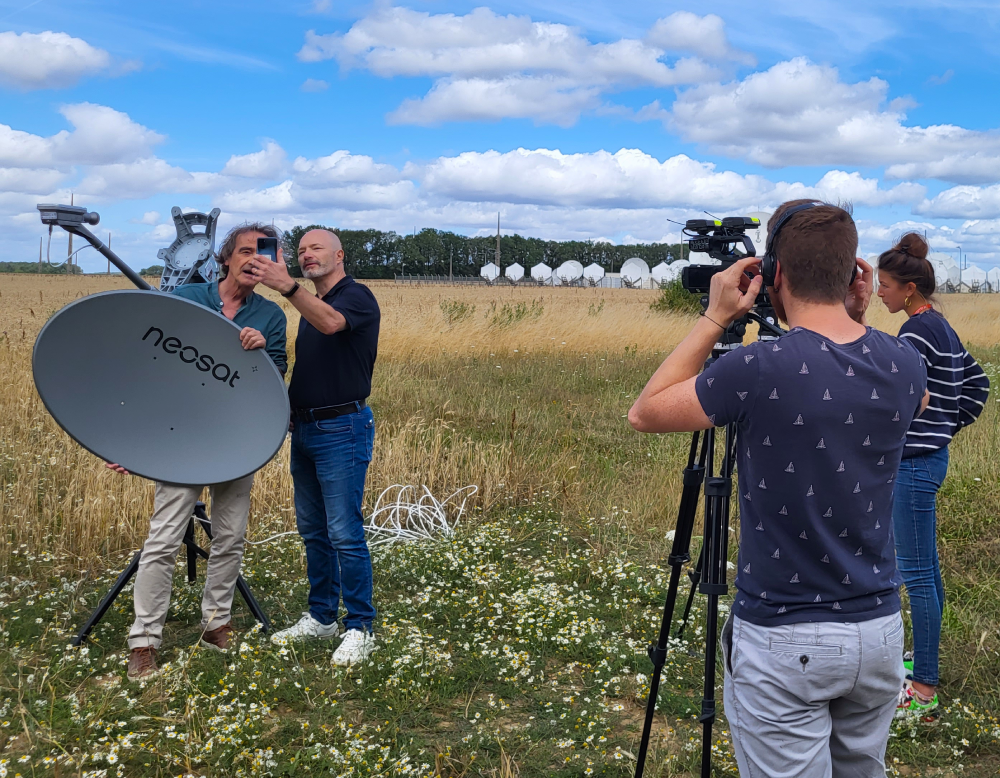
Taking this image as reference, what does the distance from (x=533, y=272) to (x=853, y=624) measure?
2877 inches

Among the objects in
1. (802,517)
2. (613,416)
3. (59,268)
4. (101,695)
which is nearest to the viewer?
(802,517)

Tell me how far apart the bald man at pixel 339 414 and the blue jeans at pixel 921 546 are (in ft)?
7.93

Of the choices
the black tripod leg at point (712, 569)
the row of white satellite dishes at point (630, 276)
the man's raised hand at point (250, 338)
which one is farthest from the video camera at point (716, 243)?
the row of white satellite dishes at point (630, 276)

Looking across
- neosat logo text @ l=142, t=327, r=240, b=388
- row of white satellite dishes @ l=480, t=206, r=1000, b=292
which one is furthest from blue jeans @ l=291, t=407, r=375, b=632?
row of white satellite dishes @ l=480, t=206, r=1000, b=292

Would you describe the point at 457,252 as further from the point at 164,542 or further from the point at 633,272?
the point at 164,542

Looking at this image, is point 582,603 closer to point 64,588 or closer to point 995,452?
point 64,588

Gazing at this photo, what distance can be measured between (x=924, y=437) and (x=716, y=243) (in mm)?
1411

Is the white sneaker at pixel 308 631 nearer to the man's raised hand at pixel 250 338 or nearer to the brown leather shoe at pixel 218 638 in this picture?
the brown leather shoe at pixel 218 638

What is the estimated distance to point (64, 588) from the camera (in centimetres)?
458

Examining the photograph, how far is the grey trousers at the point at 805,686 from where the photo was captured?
176cm

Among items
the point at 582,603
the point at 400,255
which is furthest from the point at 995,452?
the point at 400,255

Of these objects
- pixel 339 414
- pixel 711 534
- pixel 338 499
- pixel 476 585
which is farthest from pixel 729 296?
pixel 476 585

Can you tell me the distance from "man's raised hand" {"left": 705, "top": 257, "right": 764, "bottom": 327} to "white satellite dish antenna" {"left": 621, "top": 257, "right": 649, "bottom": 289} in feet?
204

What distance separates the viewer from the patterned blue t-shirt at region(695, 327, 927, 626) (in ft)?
5.66
